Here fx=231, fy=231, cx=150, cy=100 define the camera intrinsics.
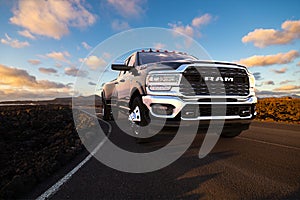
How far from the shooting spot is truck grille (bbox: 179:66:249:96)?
4.50m

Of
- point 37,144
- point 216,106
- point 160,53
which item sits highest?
point 160,53

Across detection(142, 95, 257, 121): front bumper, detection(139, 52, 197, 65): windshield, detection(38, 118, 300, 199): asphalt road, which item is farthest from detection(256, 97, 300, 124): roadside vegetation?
detection(142, 95, 257, 121): front bumper

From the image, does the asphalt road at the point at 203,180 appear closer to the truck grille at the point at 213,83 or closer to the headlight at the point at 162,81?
the headlight at the point at 162,81

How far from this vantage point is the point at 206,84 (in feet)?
15.1

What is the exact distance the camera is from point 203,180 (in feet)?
10.5

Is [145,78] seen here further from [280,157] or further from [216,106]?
[280,157]

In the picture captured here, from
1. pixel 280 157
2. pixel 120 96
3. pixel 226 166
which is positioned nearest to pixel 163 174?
pixel 226 166

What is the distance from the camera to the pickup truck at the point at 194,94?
4418mm

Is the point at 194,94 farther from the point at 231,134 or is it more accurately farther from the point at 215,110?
the point at 231,134

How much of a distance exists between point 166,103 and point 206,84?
0.91 metres

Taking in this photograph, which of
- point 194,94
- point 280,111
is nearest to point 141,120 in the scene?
point 194,94

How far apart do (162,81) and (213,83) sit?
3.40 feet

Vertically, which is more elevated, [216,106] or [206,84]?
[206,84]

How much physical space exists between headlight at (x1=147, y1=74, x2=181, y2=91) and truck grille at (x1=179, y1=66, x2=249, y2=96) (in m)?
0.14
